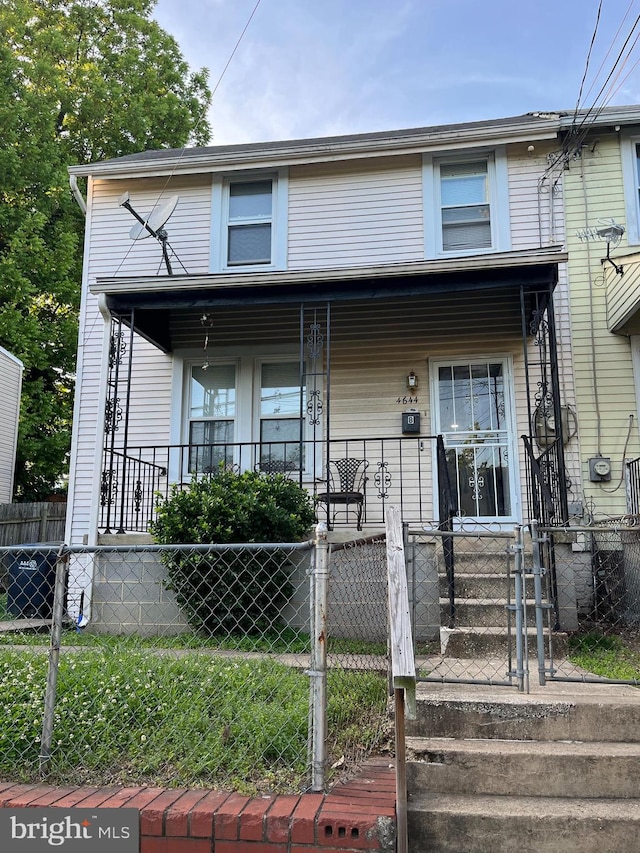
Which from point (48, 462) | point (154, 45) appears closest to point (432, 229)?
point (48, 462)

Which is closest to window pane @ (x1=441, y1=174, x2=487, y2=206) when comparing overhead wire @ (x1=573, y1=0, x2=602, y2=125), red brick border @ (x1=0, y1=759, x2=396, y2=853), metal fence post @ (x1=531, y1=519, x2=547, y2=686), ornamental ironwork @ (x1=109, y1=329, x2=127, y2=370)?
overhead wire @ (x1=573, y1=0, x2=602, y2=125)

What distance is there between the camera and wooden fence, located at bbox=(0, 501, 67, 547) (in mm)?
11281

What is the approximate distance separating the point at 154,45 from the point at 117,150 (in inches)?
159

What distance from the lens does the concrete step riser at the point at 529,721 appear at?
3.44 m

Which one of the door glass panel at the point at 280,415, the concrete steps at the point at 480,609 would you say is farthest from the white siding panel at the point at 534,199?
the concrete steps at the point at 480,609

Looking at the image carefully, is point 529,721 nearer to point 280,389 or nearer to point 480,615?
point 480,615

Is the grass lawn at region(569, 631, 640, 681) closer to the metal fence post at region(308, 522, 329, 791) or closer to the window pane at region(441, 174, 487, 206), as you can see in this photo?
the metal fence post at region(308, 522, 329, 791)

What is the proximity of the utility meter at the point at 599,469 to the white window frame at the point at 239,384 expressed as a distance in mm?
4007

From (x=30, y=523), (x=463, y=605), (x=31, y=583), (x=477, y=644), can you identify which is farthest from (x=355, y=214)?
(x=30, y=523)

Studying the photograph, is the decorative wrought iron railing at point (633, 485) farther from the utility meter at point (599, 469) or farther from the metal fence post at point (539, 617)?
the metal fence post at point (539, 617)

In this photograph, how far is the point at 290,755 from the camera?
3129mm

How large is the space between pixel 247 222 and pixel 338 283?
2644 mm

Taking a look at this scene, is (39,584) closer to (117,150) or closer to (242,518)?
(242,518)

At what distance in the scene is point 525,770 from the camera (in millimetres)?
3117
